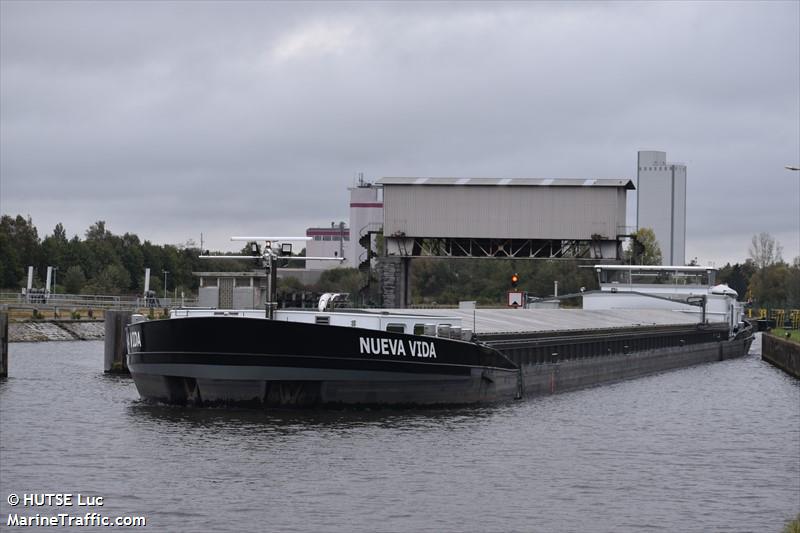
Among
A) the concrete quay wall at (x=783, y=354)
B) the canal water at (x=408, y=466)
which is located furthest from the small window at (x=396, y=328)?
the concrete quay wall at (x=783, y=354)

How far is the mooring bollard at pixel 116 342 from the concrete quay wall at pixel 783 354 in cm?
3007

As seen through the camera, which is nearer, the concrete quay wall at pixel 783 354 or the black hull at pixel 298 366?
the black hull at pixel 298 366

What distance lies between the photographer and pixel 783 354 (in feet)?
193

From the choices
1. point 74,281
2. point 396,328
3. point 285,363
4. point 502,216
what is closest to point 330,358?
point 285,363

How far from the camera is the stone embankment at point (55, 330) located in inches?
2574

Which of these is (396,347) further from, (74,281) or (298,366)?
(74,281)

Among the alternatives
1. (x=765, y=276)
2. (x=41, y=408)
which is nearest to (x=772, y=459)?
(x=41, y=408)

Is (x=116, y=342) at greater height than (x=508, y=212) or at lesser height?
lesser

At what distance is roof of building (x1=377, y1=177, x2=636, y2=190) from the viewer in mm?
54469

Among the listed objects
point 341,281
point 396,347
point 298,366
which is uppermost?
point 341,281

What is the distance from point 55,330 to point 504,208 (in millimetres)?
29976

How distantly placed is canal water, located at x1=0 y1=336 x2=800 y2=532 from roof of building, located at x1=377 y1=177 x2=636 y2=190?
65.8 ft

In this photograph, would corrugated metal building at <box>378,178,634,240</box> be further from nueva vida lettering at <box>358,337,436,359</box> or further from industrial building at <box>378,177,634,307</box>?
nueva vida lettering at <box>358,337,436,359</box>

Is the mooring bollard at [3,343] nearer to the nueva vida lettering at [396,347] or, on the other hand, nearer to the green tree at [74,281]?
the nueva vida lettering at [396,347]
